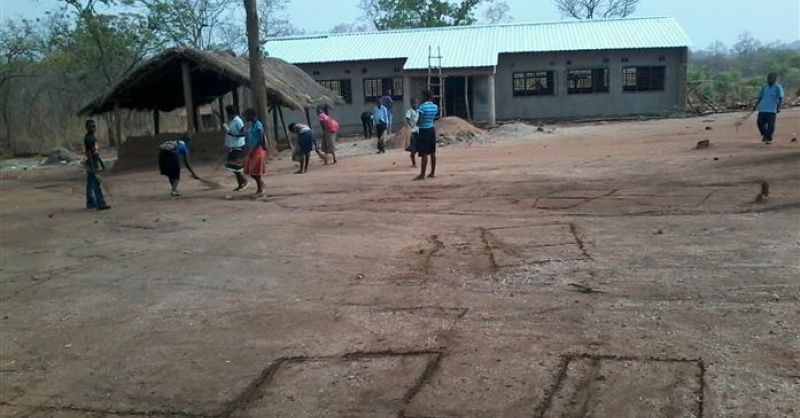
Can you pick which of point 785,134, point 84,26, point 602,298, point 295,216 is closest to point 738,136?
point 785,134

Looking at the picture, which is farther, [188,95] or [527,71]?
[527,71]

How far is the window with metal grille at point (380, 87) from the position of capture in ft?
107

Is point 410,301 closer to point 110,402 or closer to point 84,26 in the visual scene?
point 110,402

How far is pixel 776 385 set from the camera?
384 centimetres

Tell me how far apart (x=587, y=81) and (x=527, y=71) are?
2.59 m

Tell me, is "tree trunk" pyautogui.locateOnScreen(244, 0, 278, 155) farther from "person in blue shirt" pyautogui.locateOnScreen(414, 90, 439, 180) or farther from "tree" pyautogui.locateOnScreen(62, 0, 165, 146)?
"tree" pyautogui.locateOnScreen(62, 0, 165, 146)

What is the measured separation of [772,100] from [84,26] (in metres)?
26.9

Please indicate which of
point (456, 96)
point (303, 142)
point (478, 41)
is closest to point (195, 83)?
point (303, 142)

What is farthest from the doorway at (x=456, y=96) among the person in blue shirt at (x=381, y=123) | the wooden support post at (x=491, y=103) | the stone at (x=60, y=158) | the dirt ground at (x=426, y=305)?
the dirt ground at (x=426, y=305)

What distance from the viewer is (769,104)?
1477 cm

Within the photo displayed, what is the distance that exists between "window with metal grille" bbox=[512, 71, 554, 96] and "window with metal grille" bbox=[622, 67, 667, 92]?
315 centimetres

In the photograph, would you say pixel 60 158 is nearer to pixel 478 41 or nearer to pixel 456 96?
pixel 456 96

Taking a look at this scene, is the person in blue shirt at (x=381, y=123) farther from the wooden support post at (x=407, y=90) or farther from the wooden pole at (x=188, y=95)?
the wooden support post at (x=407, y=90)

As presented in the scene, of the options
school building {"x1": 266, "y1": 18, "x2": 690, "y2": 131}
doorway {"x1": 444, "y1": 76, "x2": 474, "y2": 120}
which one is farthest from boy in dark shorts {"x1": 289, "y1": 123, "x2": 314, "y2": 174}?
doorway {"x1": 444, "y1": 76, "x2": 474, "y2": 120}
